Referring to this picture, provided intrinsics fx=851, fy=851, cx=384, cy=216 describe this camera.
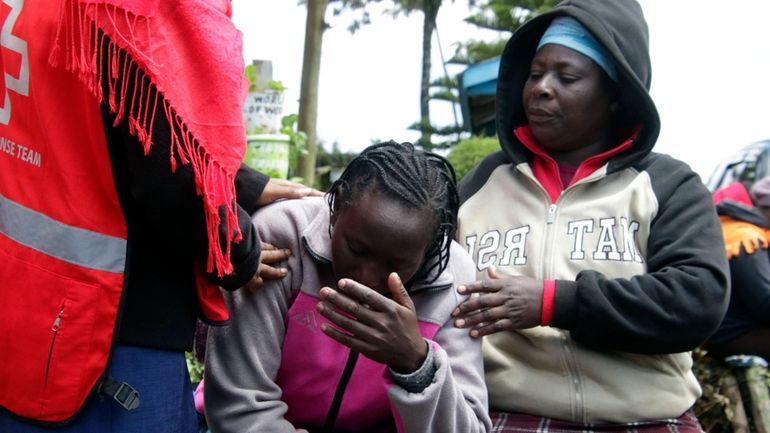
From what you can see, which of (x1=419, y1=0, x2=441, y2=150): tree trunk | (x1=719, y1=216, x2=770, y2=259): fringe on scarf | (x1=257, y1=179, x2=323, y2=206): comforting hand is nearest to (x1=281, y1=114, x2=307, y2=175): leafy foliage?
(x1=719, y1=216, x2=770, y2=259): fringe on scarf

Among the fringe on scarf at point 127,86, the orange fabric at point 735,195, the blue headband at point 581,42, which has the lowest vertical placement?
the orange fabric at point 735,195

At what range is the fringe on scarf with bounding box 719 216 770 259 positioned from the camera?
3754mm

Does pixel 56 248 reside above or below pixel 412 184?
below

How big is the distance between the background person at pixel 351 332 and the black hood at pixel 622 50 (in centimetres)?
76

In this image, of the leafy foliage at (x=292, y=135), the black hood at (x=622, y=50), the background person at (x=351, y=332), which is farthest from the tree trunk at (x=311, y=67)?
the background person at (x=351, y=332)

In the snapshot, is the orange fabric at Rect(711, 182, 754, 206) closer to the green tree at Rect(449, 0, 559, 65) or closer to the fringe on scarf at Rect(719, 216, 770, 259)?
the fringe on scarf at Rect(719, 216, 770, 259)

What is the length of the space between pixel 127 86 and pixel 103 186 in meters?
0.20

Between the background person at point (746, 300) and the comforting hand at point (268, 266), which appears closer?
the comforting hand at point (268, 266)

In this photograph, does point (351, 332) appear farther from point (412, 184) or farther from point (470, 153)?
point (470, 153)

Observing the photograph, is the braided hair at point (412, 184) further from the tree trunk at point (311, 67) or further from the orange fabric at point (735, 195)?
the tree trunk at point (311, 67)

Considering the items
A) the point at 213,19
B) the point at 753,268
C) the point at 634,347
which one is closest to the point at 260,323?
the point at 213,19

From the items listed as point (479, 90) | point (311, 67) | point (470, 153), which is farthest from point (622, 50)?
point (479, 90)

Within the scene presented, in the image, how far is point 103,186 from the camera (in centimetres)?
167

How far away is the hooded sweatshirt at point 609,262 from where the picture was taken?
95.4 inches
